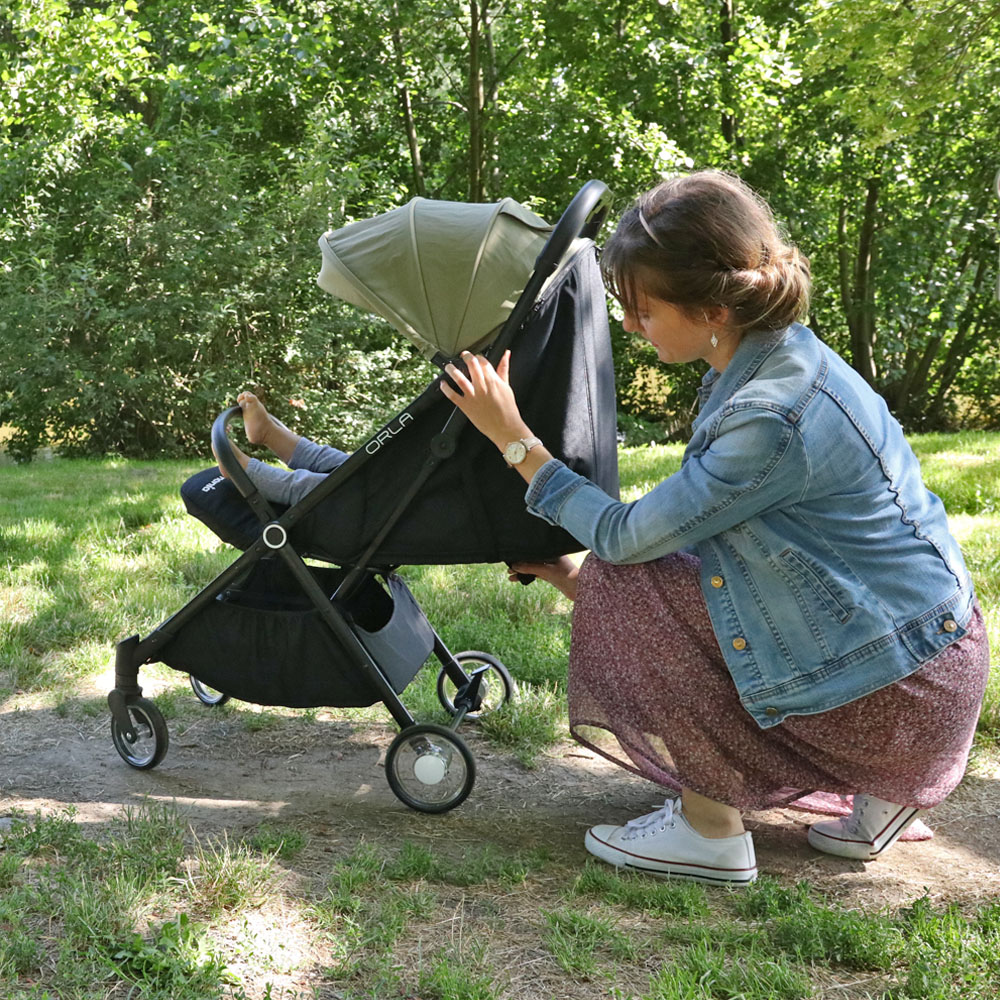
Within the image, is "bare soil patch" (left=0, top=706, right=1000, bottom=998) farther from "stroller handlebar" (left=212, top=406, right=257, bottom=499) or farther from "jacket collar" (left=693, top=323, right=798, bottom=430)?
"jacket collar" (left=693, top=323, right=798, bottom=430)

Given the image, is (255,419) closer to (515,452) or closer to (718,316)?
(515,452)

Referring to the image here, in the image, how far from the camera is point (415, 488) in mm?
2789

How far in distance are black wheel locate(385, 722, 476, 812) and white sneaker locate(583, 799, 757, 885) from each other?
0.42 m

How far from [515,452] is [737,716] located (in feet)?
2.55

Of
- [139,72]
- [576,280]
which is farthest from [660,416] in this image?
[576,280]

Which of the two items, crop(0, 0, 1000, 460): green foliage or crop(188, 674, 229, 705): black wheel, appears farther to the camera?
crop(0, 0, 1000, 460): green foliage

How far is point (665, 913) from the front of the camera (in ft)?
7.98

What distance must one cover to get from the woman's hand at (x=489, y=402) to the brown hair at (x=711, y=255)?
0.35 meters

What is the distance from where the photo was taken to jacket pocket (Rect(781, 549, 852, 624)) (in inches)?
93.1

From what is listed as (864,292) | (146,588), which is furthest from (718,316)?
(864,292)

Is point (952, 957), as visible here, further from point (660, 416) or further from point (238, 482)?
point (660, 416)

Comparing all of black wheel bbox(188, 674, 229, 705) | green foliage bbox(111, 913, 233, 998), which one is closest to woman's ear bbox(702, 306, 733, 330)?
green foliage bbox(111, 913, 233, 998)

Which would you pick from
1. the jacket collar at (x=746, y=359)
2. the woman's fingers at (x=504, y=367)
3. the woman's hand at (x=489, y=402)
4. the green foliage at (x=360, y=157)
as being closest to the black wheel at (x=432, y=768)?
the woman's hand at (x=489, y=402)

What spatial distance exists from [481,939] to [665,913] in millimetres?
417
